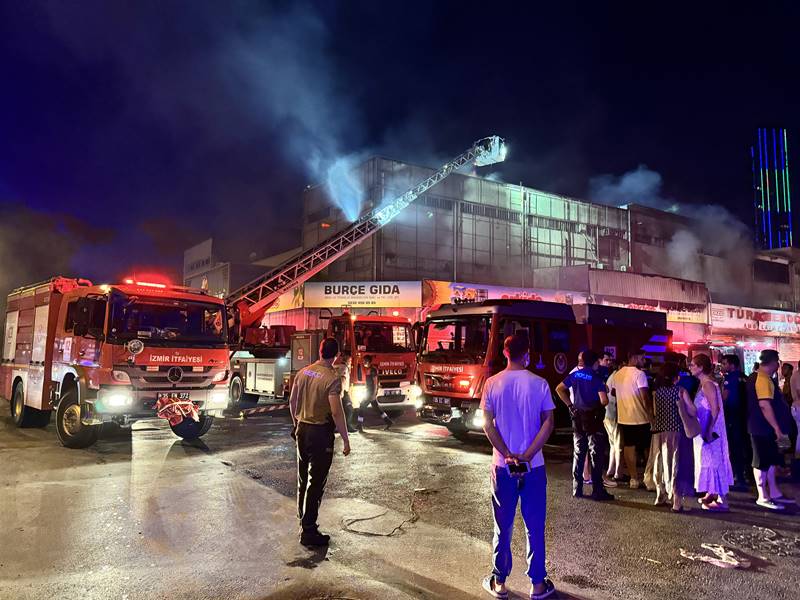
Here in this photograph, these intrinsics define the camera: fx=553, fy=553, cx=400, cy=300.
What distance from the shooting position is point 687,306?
121 feet

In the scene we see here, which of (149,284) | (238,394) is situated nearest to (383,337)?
(238,394)

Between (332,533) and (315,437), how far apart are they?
3.32ft

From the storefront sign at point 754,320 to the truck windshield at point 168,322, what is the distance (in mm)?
36839

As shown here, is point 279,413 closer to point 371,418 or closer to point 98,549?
point 371,418

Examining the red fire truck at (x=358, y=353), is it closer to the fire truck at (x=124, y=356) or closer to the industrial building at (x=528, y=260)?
the fire truck at (x=124, y=356)

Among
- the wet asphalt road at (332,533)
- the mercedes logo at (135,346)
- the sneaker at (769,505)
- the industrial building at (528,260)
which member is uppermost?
the industrial building at (528,260)

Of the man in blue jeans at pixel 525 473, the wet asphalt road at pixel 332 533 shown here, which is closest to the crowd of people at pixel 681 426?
the wet asphalt road at pixel 332 533

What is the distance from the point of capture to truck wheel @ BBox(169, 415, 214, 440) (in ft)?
34.9

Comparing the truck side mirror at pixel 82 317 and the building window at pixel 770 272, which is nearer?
the truck side mirror at pixel 82 317

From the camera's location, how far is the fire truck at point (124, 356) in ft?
29.3

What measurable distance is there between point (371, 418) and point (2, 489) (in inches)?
362

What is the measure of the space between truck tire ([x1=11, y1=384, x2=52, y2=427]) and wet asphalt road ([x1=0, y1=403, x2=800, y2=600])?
3.07m

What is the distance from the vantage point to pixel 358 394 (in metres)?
13.6

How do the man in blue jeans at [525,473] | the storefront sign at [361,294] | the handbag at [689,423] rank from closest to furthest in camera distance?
1. the man in blue jeans at [525,473]
2. the handbag at [689,423]
3. the storefront sign at [361,294]
